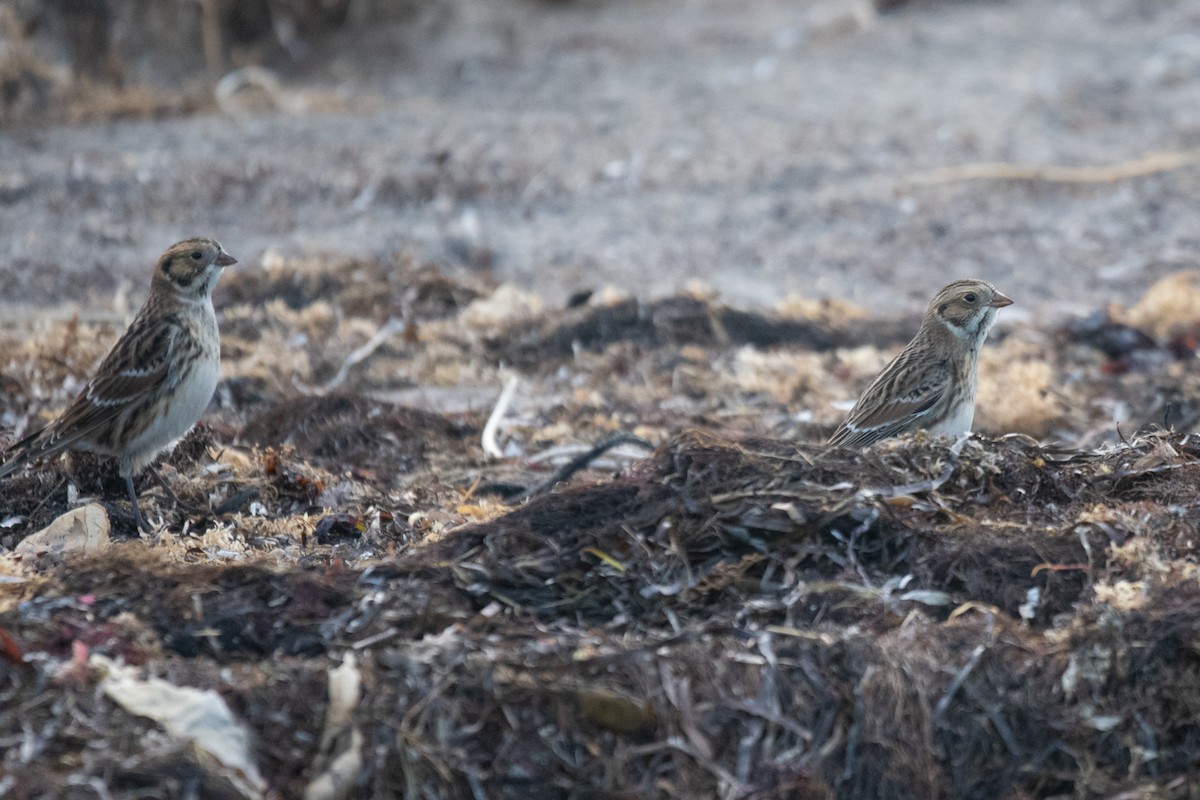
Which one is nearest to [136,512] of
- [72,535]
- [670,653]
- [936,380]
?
[72,535]

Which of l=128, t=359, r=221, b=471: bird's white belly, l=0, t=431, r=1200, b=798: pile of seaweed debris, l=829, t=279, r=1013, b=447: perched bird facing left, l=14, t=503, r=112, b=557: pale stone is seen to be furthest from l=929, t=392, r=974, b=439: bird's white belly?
l=14, t=503, r=112, b=557: pale stone

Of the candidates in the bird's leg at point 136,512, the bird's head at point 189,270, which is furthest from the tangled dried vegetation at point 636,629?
the bird's head at point 189,270

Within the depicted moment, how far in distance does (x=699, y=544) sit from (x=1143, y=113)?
10.6 meters

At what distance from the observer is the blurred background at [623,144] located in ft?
35.5

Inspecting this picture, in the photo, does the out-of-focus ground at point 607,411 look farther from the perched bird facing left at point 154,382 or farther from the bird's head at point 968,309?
the bird's head at point 968,309

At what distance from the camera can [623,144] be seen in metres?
13.5

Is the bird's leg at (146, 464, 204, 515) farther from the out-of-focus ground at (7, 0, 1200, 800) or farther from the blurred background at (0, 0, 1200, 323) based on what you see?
the blurred background at (0, 0, 1200, 323)

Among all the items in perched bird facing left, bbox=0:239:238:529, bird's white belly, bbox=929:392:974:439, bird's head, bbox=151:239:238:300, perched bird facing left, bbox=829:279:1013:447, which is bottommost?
bird's white belly, bbox=929:392:974:439

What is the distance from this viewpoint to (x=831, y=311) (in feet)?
31.0

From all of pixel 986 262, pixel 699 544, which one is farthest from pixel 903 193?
pixel 699 544

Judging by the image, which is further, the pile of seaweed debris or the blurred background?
the blurred background

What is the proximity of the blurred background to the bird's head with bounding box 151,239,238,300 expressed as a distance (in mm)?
3590

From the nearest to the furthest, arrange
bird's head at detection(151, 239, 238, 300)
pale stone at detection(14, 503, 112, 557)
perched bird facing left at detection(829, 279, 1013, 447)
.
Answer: pale stone at detection(14, 503, 112, 557)
bird's head at detection(151, 239, 238, 300)
perched bird facing left at detection(829, 279, 1013, 447)

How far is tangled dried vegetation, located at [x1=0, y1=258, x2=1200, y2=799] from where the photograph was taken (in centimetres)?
373
